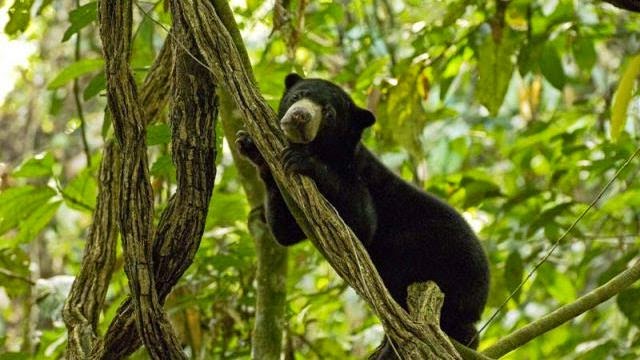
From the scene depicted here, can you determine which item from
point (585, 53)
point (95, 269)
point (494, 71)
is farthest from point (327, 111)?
point (95, 269)

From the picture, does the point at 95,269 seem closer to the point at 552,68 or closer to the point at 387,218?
the point at 387,218

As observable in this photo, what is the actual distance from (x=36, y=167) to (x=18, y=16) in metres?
0.64

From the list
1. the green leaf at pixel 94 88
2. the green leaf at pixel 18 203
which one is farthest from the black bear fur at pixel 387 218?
the green leaf at pixel 18 203

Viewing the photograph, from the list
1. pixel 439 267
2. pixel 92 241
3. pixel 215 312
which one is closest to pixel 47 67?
pixel 215 312

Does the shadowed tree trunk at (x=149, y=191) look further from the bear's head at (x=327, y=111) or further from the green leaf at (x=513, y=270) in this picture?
the green leaf at (x=513, y=270)

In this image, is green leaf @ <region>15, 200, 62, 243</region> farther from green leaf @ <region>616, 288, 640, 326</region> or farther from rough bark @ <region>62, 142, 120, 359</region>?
green leaf @ <region>616, 288, 640, 326</region>

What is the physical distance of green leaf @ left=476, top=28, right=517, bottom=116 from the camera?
15.5ft

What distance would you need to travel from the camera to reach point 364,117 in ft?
15.5

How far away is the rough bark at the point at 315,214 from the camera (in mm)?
2436

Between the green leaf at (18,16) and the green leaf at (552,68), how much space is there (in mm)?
2538

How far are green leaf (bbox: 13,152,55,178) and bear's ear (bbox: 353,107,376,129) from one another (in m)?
1.47

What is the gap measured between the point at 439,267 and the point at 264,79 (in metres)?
1.26

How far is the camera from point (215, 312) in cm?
497

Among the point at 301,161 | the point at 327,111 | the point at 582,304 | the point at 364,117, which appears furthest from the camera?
the point at 364,117
